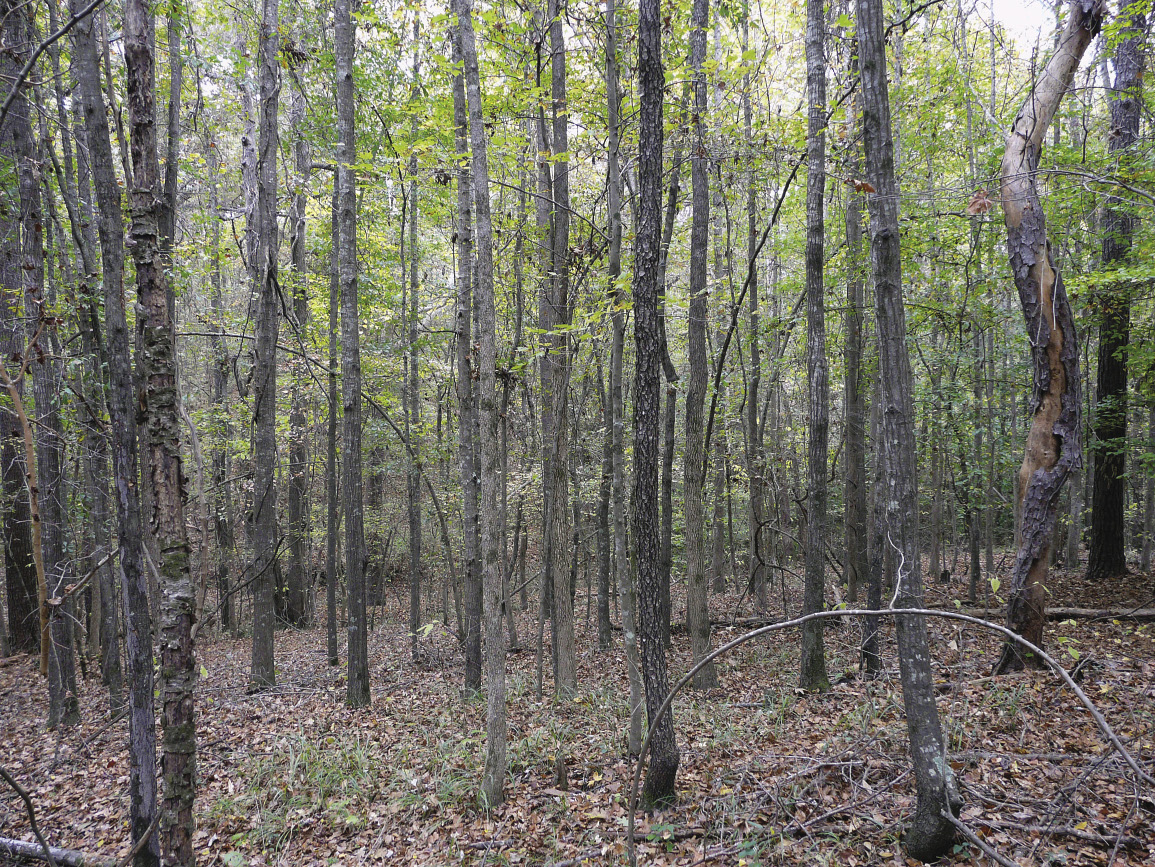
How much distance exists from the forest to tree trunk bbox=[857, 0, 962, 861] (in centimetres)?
2

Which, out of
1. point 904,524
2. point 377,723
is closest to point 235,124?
point 377,723

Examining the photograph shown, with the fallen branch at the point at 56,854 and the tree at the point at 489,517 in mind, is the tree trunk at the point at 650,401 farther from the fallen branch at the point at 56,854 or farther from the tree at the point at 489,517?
the fallen branch at the point at 56,854

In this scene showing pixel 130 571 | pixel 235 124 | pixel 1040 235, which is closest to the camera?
pixel 130 571

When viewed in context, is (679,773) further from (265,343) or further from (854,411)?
A: (265,343)

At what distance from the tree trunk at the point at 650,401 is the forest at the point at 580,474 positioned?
0.04m

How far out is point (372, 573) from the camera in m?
20.6

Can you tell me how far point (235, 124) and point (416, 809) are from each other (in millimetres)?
22690

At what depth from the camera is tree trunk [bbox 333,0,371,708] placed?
27.0 ft

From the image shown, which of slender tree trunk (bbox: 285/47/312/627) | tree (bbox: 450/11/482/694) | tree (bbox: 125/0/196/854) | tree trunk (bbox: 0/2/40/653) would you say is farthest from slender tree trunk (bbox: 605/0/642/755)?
slender tree trunk (bbox: 285/47/312/627)

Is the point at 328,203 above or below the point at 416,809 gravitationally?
above

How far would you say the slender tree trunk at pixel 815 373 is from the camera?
7.20 m

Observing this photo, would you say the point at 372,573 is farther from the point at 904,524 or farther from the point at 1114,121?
the point at 1114,121

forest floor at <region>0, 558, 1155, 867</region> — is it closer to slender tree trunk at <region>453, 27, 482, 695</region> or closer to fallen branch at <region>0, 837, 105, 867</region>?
fallen branch at <region>0, 837, 105, 867</region>

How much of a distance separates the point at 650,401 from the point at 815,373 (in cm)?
335
